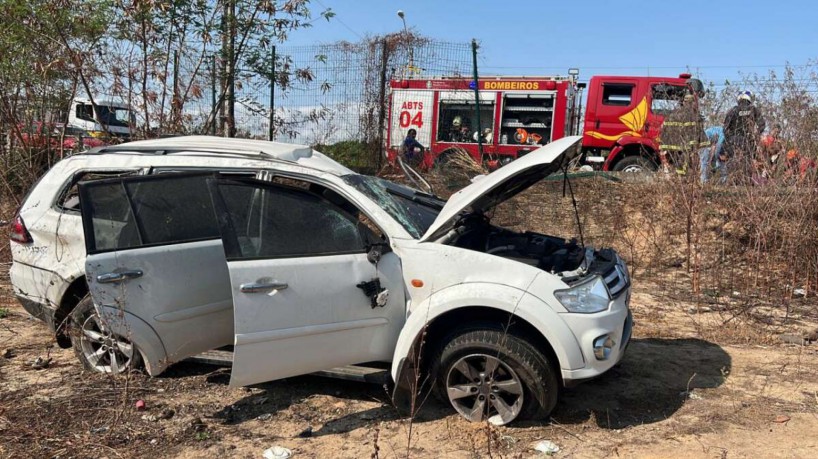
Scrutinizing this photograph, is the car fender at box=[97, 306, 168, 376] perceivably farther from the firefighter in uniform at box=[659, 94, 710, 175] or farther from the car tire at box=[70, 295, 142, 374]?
the firefighter in uniform at box=[659, 94, 710, 175]

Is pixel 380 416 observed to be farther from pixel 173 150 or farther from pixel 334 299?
pixel 173 150

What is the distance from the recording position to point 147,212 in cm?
389

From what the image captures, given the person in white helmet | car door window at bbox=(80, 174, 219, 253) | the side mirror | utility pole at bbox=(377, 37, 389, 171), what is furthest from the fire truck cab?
car door window at bbox=(80, 174, 219, 253)

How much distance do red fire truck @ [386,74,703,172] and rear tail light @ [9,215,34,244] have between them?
8.47 meters

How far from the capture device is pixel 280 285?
3.45 metres

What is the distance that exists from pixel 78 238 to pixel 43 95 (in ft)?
17.5

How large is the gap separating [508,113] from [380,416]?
11276 millimetres

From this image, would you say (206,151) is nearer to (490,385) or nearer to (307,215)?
(307,215)

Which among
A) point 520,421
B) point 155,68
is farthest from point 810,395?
point 155,68

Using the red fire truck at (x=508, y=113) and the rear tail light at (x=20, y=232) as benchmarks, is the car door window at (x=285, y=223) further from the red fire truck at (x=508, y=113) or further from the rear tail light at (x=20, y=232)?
the red fire truck at (x=508, y=113)

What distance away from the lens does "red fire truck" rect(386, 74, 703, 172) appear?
41.4 feet

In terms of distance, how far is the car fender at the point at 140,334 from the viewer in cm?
372

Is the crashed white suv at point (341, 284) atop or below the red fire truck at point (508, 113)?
below

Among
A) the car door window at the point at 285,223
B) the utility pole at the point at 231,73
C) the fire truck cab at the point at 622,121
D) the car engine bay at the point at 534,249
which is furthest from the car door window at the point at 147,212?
the fire truck cab at the point at 622,121
